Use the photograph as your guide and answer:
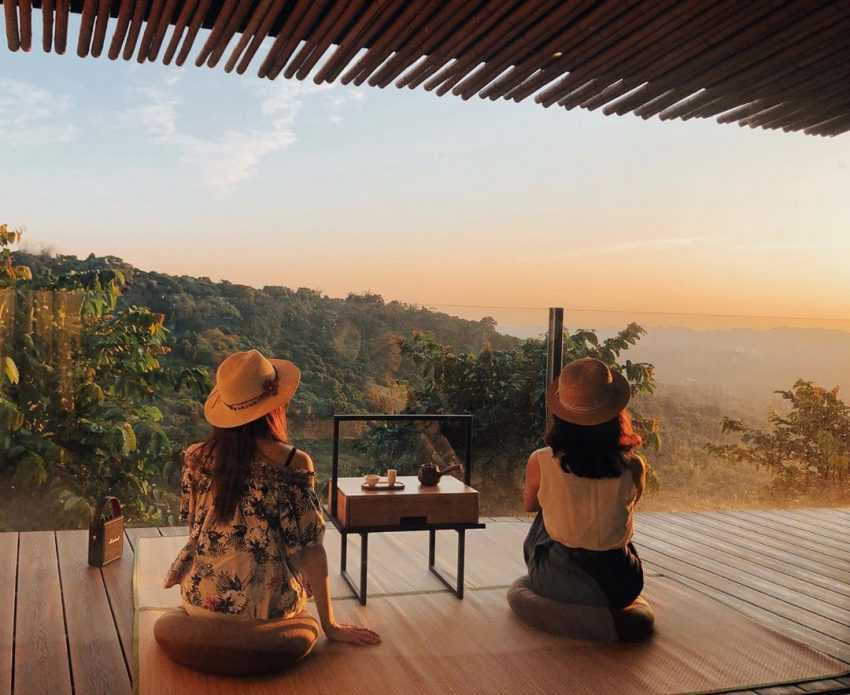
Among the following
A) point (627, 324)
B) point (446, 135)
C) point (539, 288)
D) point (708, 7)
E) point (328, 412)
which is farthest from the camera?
point (446, 135)

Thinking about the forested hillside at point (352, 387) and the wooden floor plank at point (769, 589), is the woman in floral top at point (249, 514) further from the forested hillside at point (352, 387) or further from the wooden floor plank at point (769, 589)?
the wooden floor plank at point (769, 589)

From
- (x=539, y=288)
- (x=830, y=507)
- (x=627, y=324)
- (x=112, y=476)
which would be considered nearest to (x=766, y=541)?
(x=830, y=507)

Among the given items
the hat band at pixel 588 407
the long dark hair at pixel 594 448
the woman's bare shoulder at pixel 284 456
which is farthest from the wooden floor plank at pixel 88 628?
the hat band at pixel 588 407

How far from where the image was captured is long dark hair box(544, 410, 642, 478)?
2.81 m

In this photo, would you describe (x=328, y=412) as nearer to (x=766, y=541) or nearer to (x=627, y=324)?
(x=627, y=324)

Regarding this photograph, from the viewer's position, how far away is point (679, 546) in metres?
3.92

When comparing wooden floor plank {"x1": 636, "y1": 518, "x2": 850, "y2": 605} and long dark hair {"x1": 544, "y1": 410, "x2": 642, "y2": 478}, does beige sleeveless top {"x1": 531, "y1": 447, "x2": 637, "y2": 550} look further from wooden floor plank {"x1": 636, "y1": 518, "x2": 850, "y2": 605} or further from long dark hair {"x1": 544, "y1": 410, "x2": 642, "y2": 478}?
wooden floor plank {"x1": 636, "y1": 518, "x2": 850, "y2": 605}

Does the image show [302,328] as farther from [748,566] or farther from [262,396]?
[748,566]

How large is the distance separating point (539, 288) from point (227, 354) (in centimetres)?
181

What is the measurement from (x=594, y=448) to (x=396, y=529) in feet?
2.51

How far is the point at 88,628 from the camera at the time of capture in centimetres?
280

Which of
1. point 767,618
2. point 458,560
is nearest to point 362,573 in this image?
point 458,560

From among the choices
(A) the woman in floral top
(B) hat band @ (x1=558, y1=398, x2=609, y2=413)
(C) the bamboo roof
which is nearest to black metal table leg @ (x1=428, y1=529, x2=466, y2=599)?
(B) hat band @ (x1=558, y1=398, x2=609, y2=413)

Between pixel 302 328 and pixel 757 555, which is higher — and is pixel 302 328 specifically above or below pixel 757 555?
above
